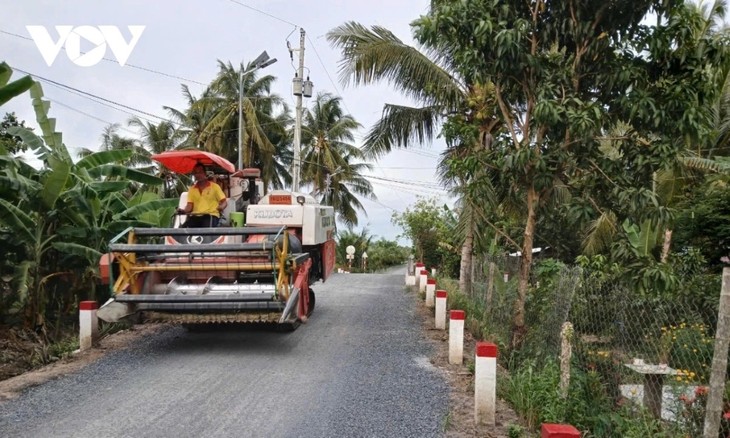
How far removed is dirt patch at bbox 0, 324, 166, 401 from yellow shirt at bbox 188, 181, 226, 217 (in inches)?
90.9

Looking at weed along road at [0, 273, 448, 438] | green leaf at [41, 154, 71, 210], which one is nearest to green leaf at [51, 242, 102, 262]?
green leaf at [41, 154, 71, 210]

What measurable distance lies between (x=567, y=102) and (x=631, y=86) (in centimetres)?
96

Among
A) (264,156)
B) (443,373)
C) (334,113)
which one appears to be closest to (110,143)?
(264,156)

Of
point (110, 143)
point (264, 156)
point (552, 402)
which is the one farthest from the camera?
point (110, 143)

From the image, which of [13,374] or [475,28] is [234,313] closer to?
[13,374]

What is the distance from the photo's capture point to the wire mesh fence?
22.1 feet

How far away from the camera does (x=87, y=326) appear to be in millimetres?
9141

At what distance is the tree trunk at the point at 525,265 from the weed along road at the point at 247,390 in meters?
1.33

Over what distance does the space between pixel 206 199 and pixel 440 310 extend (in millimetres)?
4413

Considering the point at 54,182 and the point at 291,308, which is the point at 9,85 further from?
the point at 291,308

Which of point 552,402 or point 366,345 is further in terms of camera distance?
point 366,345

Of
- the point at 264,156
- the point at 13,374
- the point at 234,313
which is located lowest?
the point at 13,374

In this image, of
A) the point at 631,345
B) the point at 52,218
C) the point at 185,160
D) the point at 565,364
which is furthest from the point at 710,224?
the point at 52,218

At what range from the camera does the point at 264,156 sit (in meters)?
32.2
